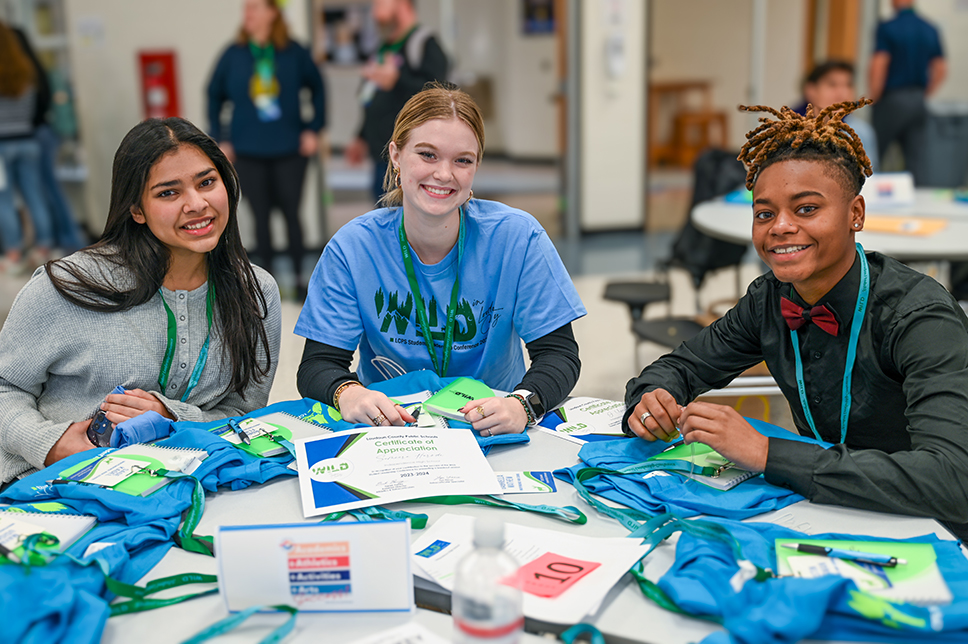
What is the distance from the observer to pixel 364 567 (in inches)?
40.6

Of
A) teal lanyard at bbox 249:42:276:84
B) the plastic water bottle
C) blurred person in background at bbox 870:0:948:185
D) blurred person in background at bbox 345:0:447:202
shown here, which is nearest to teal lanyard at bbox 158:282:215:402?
the plastic water bottle

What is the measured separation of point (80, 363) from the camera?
170 cm

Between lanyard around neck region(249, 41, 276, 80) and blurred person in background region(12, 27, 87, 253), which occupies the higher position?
lanyard around neck region(249, 41, 276, 80)

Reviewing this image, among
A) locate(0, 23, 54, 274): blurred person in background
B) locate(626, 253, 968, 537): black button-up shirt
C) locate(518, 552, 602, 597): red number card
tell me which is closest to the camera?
locate(518, 552, 602, 597): red number card

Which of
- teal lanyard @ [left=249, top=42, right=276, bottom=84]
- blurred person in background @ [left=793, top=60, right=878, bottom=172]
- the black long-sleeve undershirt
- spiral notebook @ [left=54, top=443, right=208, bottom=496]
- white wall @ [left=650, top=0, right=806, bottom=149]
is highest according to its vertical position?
white wall @ [left=650, top=0, right=806, bottom=149]

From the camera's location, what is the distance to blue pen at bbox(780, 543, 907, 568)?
1.06 metres

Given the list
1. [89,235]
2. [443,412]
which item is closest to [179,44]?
[89,235]

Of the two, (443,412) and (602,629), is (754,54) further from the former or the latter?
(602,629)

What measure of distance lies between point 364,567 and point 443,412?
58 cm

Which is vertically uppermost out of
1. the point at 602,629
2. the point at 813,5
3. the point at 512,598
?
the point at 813,5

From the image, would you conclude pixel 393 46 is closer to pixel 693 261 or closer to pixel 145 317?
pixel 693 261

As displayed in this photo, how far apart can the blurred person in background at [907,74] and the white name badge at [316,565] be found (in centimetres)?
623

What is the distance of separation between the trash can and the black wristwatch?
564 cm

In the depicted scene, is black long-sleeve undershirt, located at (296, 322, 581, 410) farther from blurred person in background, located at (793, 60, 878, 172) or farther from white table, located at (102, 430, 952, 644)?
blurred person in background, located at (793, 60, 878, 172)
